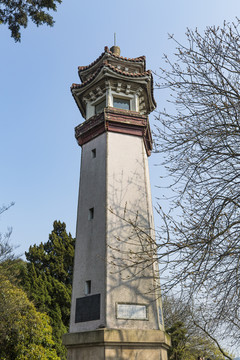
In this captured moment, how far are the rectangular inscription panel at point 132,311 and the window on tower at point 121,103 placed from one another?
27.0 feet

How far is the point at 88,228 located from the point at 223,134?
20.2ft

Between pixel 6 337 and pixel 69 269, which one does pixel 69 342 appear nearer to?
pixel 6 337

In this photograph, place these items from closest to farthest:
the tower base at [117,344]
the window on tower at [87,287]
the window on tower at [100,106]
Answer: the tower base at [117,344]
the window on tower at [87,287]
the window on tower at [100,106]

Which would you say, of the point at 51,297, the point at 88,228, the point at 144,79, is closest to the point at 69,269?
the point at 51,297

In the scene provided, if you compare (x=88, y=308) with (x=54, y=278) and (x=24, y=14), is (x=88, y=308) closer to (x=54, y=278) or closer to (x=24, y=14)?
(x=24, y=14)

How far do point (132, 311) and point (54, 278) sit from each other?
14888 mm

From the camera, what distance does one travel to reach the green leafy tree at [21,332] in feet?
46.4

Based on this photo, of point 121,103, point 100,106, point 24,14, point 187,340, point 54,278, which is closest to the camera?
point 24,14

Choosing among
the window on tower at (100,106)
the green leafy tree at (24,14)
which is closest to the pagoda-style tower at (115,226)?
the window on tower at (100,106)

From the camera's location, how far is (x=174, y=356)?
2003cm

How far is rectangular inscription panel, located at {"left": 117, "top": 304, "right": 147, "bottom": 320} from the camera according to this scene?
925 cm

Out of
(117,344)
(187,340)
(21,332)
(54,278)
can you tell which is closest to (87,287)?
(117,344)

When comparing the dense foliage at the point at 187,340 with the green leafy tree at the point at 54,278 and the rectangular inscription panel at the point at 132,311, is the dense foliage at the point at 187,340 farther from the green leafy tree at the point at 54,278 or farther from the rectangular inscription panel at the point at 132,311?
the rectangular inscription panel at the point at 132,311

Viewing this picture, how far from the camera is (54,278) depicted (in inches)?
904
